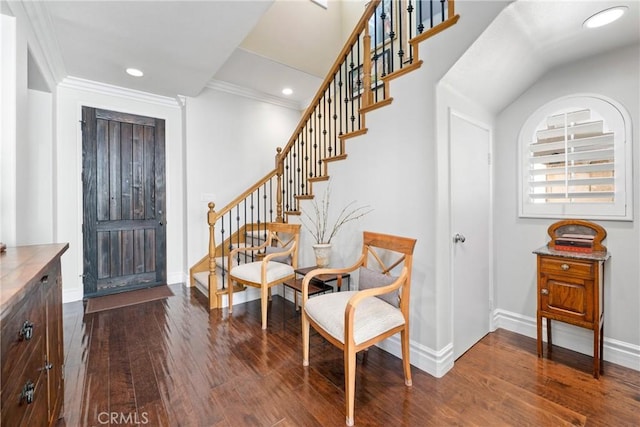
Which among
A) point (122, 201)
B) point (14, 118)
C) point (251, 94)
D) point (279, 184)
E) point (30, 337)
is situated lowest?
point (30, 337)

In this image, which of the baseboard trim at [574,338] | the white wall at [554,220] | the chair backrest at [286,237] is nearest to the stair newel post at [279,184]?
the chair backrest at [286,237]

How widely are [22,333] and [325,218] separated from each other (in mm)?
2283

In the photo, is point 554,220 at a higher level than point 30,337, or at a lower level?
higher

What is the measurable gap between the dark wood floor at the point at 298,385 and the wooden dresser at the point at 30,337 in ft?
1.35

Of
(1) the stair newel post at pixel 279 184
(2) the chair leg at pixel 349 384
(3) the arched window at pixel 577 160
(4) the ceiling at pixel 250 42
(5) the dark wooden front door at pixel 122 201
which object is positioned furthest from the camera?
(1) the stair newel post at pixel 279 184

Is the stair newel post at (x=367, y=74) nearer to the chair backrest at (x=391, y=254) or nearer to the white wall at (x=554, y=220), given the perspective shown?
the chair backrest at (x=391, y=254)

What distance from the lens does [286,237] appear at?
3.49 meters

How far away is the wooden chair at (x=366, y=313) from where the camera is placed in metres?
1.57

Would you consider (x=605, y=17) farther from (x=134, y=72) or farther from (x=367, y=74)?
(x=134, y=72)

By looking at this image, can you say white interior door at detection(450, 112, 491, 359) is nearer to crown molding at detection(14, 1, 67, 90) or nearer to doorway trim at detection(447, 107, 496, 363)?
doorway trim at detection(447, 107, 496, 363)

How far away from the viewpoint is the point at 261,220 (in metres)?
4.61

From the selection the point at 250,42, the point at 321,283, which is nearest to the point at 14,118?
the point at 250,42

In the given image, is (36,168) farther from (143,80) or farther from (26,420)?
(26,420)

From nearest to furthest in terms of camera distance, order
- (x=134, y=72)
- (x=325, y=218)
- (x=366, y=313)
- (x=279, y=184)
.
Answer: (x=366, y=313) < (x=325, y=218) < (x=134, y=72) < (x=279, y=184)
